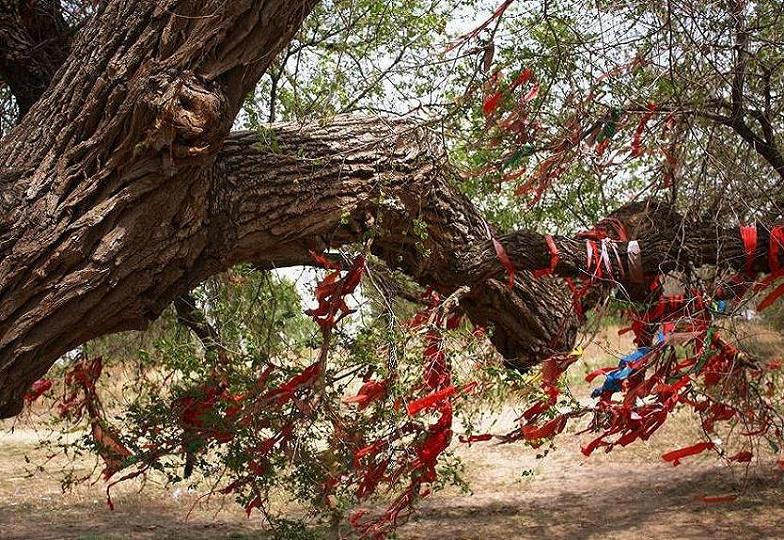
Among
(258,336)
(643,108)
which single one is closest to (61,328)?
(258,336)

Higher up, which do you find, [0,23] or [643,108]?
[0,23]

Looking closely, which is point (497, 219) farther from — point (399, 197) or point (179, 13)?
point (179, 13)

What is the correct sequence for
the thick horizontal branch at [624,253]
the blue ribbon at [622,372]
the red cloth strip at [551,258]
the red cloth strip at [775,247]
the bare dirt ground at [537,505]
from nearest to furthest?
the blue ribbon at [622,372], the red cloth strip at [775,247], the red cloth strip at [551,258], the thick horizontal branch at [624,253], the bare dirt ground at [537,505]

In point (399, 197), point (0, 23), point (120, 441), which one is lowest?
point (120, 441)

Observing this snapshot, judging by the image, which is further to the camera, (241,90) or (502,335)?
(502,335)

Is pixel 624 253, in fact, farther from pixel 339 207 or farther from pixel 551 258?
pixel 339 207

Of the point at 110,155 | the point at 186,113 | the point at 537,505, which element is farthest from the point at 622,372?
the point at 537,505

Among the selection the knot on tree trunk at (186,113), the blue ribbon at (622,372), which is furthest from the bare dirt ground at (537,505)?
the knot on tree trunk at (186,113)

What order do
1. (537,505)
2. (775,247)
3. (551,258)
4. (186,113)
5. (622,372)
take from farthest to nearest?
(537,505) → (551,258) → (775,247) → (622,372) → (186,113)

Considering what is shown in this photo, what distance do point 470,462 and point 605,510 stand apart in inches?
81.3

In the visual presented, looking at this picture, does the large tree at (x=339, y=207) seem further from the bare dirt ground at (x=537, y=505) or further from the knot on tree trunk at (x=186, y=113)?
the bare dirt ground at (x=537, y=505)

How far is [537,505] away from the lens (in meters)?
7.62

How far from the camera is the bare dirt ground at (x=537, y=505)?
6.62m

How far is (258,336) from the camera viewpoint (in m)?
4.46
